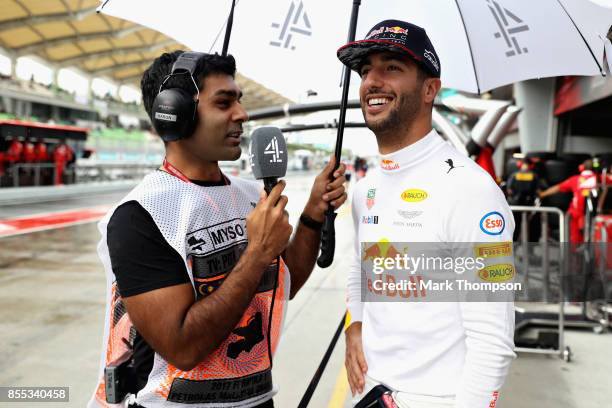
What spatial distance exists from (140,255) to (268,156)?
0.51m

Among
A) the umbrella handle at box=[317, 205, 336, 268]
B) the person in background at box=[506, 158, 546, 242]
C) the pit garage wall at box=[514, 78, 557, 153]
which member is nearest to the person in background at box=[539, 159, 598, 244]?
the person in background at box=[506, 158, 546, 242]

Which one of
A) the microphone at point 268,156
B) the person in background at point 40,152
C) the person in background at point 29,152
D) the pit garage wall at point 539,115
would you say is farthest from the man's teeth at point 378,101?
the person in background at point 40,152

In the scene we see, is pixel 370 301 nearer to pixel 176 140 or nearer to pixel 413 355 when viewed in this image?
pixel 413 355

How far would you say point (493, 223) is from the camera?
1390 millimetres

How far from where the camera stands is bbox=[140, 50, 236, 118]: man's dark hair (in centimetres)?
158

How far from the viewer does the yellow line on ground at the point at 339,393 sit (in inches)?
140

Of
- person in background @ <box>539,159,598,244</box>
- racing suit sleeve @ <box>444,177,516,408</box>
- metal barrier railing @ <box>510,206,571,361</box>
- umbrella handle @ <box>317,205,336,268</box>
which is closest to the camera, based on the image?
racing suit sleeve @ <box>444,177,516,408</box>

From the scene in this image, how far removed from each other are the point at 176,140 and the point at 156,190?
21 cm

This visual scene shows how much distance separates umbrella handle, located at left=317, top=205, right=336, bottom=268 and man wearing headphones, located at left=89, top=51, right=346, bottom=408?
6.8 inches

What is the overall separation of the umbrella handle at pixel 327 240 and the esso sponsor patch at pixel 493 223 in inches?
23.9

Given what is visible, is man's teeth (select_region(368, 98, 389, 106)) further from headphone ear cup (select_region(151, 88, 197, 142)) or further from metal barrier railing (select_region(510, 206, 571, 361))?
metal barrier railing (select_region(510, 206, 571, 361))

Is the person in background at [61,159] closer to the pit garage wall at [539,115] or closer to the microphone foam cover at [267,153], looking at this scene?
the pit garage wall at [539,115]

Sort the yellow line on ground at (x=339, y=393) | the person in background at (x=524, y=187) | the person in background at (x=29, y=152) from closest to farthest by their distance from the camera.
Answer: the yellow line on ground at (x=339, y=393) → the person in background at (x=524, y=187) → the person in background at (x=29, y=152)

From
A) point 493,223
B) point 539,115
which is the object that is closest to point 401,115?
point 493,223
